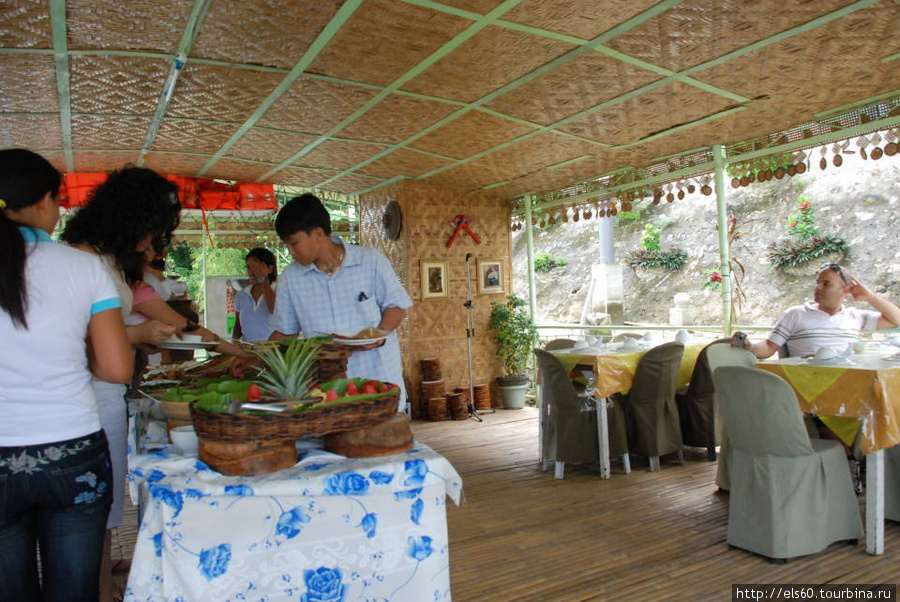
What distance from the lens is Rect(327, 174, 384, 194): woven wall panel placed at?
25.9 feet

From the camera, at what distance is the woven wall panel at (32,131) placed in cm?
529

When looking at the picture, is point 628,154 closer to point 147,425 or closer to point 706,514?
point 706,514

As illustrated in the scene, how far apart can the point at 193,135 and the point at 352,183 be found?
250 cm

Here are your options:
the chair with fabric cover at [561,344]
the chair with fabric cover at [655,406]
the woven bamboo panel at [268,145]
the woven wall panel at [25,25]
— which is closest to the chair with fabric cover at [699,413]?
the chair with fabric cover at [655,406]

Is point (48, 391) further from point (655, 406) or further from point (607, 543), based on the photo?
point (655, 406)

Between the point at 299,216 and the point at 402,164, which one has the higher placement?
the point at 402,164

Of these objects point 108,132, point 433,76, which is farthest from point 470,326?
point 108,132

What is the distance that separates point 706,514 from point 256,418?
3516mm

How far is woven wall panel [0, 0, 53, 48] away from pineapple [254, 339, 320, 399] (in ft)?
9.03

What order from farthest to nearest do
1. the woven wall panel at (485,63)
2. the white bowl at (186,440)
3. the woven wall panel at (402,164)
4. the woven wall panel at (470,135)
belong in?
the woven wall panel at (402,164), the woven wall panel at (470,135), the woven wall panel at (485,63), the white bowl at (186,440)

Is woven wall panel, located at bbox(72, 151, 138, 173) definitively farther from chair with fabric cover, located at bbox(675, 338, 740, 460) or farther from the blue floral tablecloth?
the blue floral tablecloth

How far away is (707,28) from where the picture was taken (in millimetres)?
3770

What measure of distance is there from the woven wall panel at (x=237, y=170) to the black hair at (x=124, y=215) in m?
5.10

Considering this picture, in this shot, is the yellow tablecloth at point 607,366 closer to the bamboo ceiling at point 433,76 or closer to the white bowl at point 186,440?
the bamboo ceiling at point 433,76
